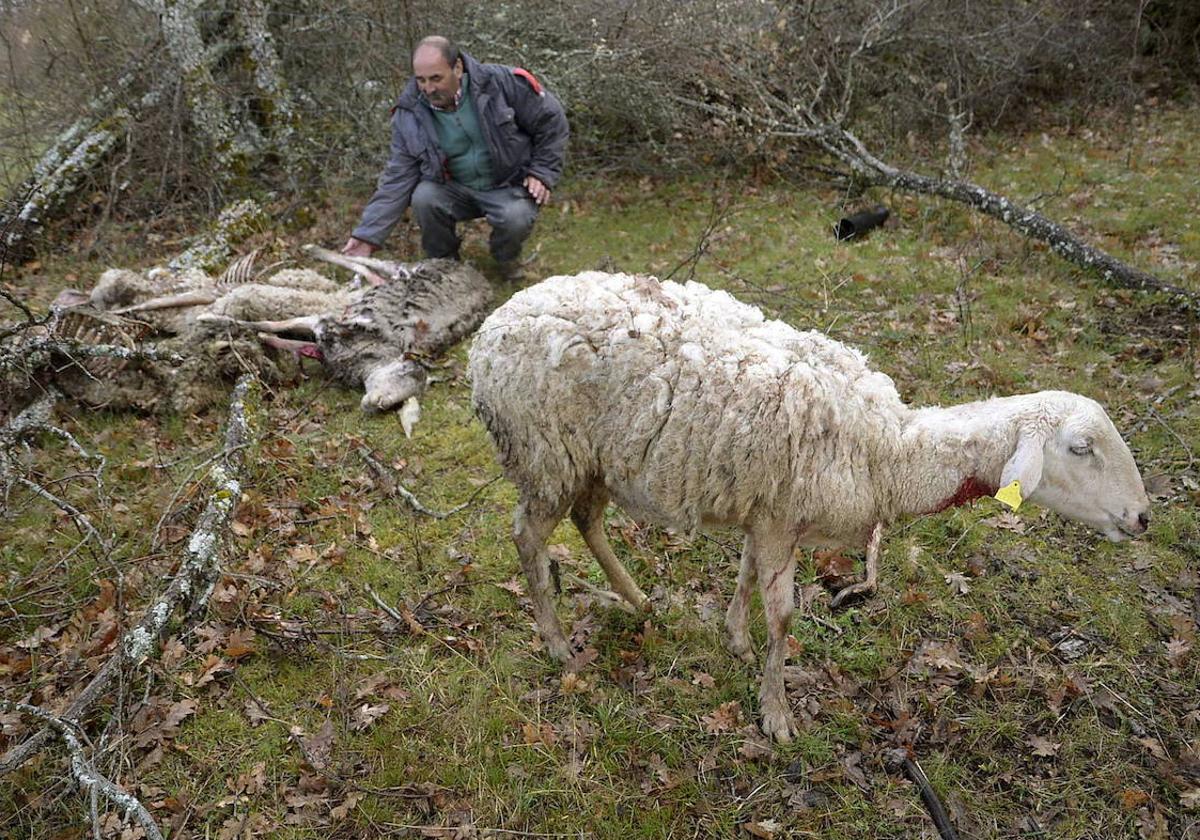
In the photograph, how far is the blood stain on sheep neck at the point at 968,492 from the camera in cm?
293

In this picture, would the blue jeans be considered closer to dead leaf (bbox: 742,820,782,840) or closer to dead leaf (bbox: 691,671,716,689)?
dead leaf (bbox: 691,671,716,689)

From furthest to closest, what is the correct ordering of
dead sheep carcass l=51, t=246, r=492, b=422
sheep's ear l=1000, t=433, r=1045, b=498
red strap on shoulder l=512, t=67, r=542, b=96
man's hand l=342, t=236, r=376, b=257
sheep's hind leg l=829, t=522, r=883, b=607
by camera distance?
man's hand l=342, t=236, r=376, b=257, red strap on shoulder l=512, t=67, r=542, b=96, dead sheep carcass l=51, t=246, r=492, b=422, sheep's hind leg l=829, t=522, r=883, b=607, sheep's ear l=1000, t=433, r=1045, b=498

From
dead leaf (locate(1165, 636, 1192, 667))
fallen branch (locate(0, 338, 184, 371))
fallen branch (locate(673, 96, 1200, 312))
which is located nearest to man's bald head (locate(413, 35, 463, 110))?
fallen branch (locate(0, 338, 184, 371))

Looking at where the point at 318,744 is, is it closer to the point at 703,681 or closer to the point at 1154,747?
the point at 703,681

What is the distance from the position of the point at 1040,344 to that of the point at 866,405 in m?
3.48

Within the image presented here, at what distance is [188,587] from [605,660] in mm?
2052

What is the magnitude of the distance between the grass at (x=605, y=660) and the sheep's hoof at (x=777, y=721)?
0.06m

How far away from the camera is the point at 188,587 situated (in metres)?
3.48

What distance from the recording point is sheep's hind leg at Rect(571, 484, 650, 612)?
3.52 meters

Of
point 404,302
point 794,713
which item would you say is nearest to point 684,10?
point 404,302

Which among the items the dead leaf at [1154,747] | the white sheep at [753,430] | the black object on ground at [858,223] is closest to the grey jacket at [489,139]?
the black object on ground at [858,223]

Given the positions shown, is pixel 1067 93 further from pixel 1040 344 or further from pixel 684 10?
pixel 1040 344

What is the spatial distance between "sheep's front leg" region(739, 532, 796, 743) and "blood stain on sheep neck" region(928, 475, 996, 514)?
0.65m

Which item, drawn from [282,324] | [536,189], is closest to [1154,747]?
[536,189]
